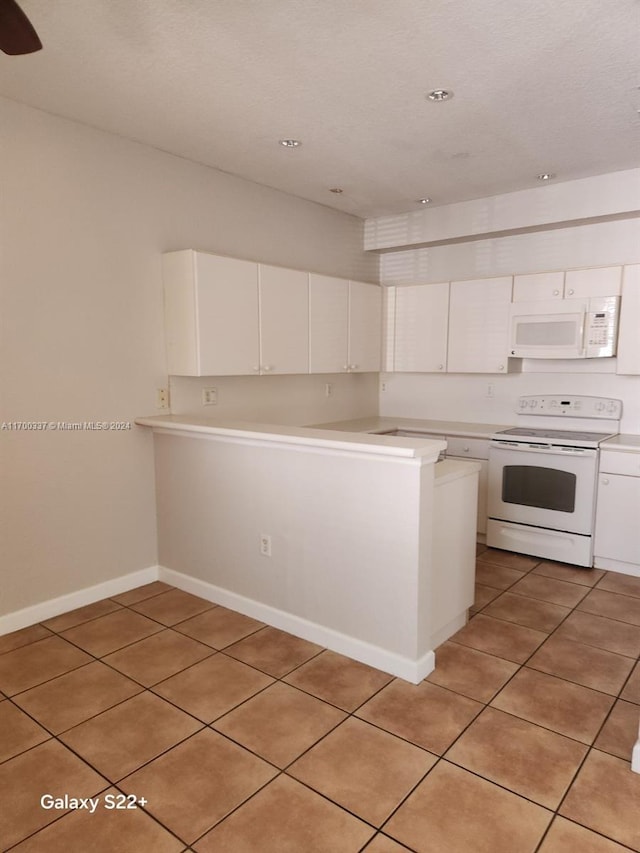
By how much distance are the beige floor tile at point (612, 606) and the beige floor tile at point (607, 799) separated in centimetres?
125

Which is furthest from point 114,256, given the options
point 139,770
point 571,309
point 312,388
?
point 571,309

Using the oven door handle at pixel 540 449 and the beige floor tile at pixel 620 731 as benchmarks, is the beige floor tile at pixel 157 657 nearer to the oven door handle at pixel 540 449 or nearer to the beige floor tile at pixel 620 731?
the beige floor tile at pixel 620 731

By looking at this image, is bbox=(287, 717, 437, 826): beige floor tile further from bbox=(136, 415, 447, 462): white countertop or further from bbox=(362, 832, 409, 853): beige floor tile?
bbox=(136, 415, 447, 462): white countertop

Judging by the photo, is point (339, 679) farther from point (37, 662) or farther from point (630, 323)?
point (630, 323)

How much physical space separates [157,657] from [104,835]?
3.28 feet

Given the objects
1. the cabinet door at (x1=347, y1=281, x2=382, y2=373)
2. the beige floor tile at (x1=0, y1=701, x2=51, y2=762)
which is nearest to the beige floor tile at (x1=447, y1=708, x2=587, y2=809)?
the beige floor tile at (x1=0, y1=701, x2=51, y2=762)

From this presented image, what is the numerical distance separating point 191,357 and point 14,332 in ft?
3.01

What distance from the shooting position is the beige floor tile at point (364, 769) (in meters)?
1.78

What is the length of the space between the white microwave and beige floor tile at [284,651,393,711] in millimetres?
2662

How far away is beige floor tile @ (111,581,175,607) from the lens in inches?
129

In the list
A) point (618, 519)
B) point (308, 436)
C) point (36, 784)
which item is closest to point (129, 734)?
point (36, 784)

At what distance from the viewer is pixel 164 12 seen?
1987mm

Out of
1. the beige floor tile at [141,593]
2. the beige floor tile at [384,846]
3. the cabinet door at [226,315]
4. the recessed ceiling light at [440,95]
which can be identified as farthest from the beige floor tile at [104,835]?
the recessed ceiling light at [440,95]

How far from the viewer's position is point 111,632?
289cm
